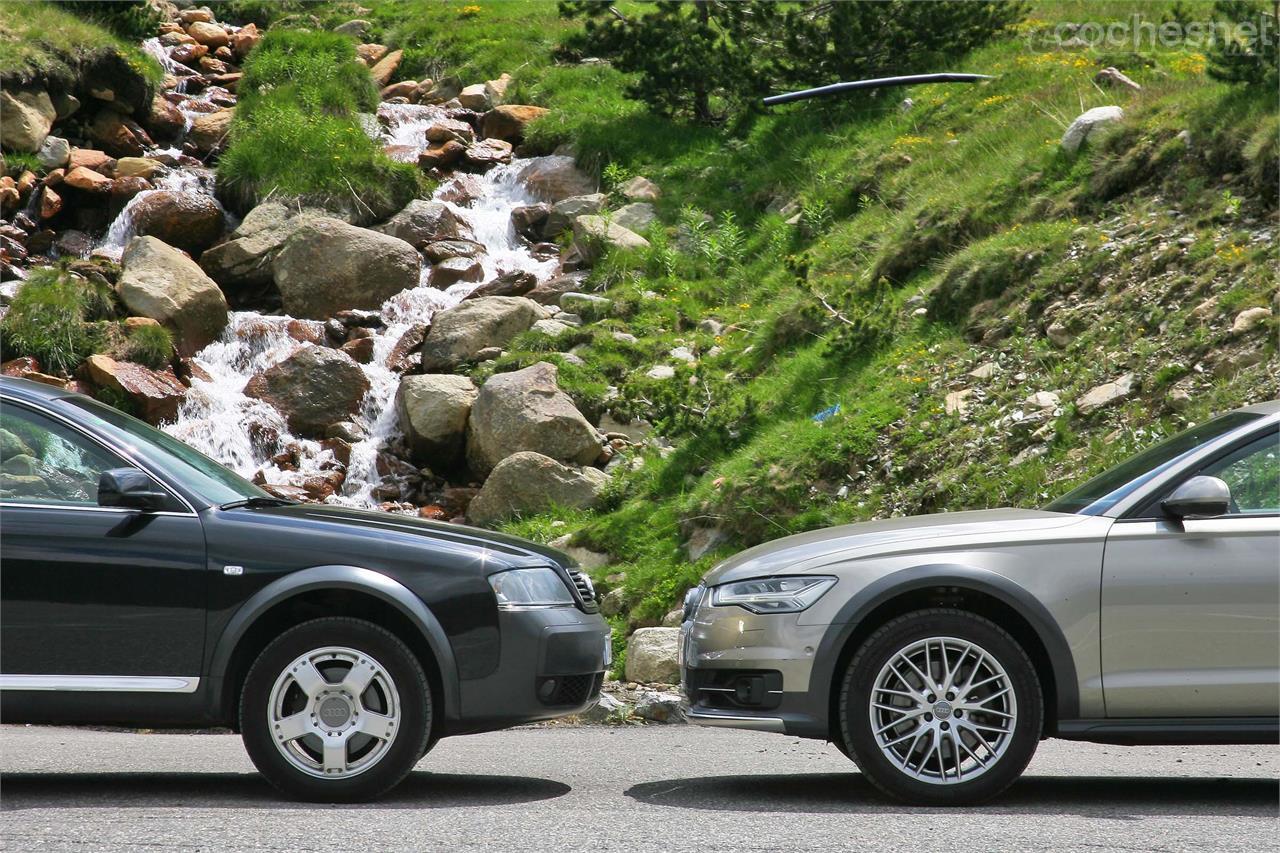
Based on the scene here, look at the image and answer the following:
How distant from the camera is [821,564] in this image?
589 cm

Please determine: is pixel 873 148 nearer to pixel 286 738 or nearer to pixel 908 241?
pixel 908 241

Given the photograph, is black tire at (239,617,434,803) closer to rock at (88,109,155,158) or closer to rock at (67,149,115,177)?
rock at (67,149,115,177)

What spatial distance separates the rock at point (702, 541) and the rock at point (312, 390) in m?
6.26

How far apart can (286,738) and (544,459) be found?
386 inches

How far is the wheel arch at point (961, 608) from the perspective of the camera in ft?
18.5

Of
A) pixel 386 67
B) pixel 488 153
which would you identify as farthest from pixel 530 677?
pixel 386 67

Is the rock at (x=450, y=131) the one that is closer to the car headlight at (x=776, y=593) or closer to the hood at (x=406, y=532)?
the hood at (x=406, y=532)

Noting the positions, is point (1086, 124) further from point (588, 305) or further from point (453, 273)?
point (453, 273)

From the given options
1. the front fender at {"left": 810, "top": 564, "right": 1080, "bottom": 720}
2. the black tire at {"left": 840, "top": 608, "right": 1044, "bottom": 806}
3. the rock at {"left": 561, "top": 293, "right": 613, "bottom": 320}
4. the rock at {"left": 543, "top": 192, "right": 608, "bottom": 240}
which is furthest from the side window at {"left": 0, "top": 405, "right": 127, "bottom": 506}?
the rock at {"left": 543, "top": 192, "right": 608, "bottom": 240}

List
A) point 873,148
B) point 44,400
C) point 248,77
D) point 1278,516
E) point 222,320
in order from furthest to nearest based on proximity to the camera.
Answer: point 248,77 → point 873,148 → point 222,320 → point 44,400 → point 1278,516

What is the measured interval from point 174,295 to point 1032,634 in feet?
50.0

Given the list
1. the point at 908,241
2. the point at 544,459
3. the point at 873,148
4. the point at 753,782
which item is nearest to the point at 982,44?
the point at 873,148

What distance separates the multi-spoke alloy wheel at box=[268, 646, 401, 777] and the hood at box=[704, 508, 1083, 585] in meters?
1.55

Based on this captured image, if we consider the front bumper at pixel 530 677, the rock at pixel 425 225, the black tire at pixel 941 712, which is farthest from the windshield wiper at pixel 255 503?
the rock at pixel 425 225
